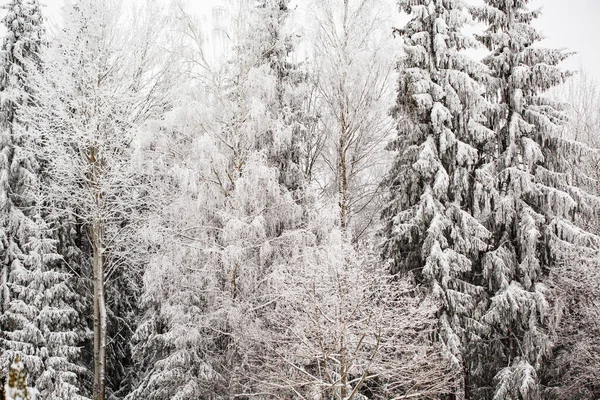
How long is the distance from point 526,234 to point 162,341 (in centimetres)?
1076

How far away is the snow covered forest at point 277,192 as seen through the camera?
1448 centimetres

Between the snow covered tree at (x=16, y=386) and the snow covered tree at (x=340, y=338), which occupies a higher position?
the snow covered tree at (x=16, y=386)

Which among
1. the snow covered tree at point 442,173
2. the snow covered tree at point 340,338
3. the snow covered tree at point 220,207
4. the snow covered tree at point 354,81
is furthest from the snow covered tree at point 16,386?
the snow covered tree at point 354,81

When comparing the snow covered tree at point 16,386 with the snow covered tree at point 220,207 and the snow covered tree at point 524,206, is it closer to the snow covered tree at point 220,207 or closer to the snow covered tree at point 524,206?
the snow covered tree at point 220,207

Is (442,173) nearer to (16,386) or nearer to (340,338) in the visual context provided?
(340,338)

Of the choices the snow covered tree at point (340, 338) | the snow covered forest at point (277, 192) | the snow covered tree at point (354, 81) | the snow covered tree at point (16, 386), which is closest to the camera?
the snow covered tree at point (16, 386)

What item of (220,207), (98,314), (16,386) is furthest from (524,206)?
(16,386)

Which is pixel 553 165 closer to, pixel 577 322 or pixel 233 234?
pixel 577 322

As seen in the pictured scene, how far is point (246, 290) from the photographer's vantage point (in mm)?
14656

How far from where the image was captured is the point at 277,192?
50.3 feet

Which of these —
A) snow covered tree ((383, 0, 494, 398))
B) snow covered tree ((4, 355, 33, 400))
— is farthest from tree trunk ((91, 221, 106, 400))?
snow covered tree ((4, 355, 33, 400))

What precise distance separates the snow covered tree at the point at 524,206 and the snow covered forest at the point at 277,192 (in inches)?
2.7

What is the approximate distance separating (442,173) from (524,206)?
105 inches

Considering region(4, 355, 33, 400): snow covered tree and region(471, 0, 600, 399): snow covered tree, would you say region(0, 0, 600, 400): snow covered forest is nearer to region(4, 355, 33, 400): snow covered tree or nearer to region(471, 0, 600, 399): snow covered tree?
region(471, 0, 600, 399): snow covered tree
